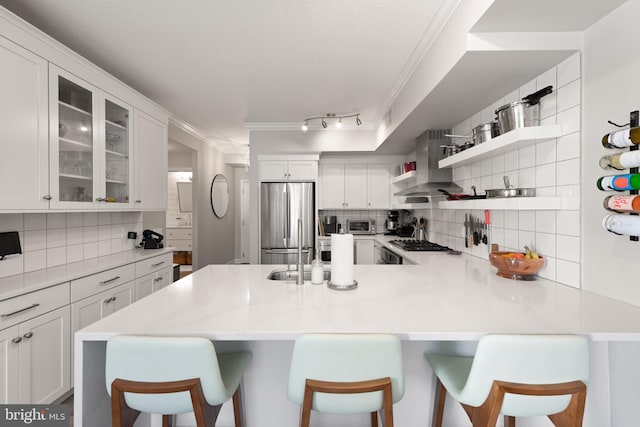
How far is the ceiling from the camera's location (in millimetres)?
1870

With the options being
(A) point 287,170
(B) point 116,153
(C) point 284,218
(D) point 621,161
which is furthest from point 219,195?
(D) point 621,161

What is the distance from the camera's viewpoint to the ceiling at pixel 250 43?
187 cm

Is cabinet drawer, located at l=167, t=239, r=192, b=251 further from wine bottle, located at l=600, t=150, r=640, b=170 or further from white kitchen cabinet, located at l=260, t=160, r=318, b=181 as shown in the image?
wine bottle, located at l=600, t=150, r=640, b=170

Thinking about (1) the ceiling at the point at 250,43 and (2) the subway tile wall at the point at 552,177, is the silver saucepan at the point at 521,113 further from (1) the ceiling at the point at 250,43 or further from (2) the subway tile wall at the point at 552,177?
(1) the ceiling at the point at 250,43

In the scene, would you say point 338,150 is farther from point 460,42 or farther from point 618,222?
point 618,222

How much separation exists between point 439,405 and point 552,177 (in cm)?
146

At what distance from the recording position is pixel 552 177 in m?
1.83

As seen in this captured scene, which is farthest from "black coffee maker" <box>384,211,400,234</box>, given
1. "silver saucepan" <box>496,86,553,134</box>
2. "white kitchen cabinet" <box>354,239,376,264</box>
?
"silver saucepan" <box>496,86,553,134</box>

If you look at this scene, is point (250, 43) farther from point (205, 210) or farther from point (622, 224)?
point (205, 210)

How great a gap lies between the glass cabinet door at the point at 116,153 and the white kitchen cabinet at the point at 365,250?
3042mm

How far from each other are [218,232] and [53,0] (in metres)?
4.64

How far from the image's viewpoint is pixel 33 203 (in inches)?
75.1

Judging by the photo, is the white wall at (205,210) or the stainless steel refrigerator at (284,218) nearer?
the stainless steel refrigerator at (284,218)

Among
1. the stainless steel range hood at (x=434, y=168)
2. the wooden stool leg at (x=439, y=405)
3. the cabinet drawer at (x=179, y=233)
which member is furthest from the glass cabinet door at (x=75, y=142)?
the cabinet drawer at (x=179, y=233)
